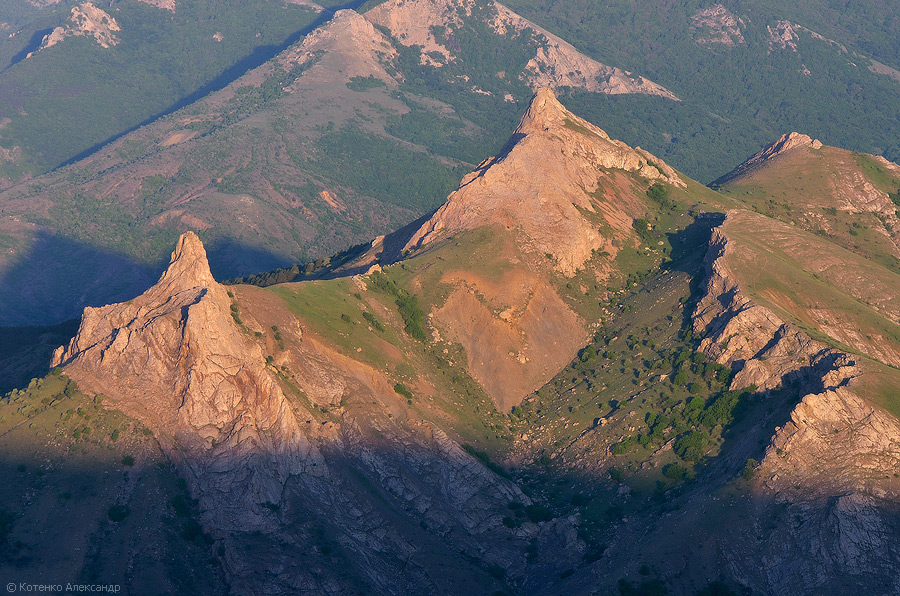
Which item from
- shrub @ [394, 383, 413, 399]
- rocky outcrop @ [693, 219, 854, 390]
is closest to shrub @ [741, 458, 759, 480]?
rocky outcrop @ [693, 219, 854, 390]

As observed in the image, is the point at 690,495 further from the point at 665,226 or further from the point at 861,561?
the point at 665,226

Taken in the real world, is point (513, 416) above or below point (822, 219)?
below

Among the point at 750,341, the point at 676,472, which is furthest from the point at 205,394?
the point at 750,341

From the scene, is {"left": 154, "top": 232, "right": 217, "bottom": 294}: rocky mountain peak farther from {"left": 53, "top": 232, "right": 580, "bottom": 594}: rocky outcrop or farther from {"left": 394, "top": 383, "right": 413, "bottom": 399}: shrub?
{"left": 394, "top": 383, "right": 413, "bottom": 399}: shrub

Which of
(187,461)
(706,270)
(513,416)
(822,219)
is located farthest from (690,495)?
(822,219)

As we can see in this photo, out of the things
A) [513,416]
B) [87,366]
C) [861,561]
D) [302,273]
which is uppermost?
[861,561]

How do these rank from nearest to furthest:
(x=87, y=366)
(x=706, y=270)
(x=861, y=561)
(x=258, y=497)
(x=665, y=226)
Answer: (x=861, y=561)
(x=258, y=497)
(x=87, y=366)
(x=706, y=270)
(x=665, y=226)

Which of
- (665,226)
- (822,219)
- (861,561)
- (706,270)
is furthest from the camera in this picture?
(822,219)
